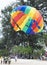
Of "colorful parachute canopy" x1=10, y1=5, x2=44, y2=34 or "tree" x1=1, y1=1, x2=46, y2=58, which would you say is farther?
"tree" x1=1, y1=1, x2=46, y2=58

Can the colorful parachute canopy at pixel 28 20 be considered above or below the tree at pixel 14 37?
above

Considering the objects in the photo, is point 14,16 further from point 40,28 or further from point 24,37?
point 24,37

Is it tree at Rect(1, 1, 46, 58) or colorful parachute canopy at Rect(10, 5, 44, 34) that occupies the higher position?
colorful parachute canopy at Rect(10, 5, 44, 34)

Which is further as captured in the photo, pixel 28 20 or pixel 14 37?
pixel 14 37

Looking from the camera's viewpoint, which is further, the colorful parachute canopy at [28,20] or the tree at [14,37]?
the tree at [14,37]

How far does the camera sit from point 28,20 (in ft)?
75.5

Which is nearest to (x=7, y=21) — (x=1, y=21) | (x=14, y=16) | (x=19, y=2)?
(x=1, y=21)

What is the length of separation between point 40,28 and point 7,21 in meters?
43.6

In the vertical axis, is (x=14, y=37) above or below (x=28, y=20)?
below

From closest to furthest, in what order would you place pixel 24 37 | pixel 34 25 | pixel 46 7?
pixel 34 25
pixel 24 37
pixel 46 7

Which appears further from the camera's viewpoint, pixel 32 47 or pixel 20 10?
pixel 32 47

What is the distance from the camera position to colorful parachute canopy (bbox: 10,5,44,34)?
2293 cm

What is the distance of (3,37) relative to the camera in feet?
217

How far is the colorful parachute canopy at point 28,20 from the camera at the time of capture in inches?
903
